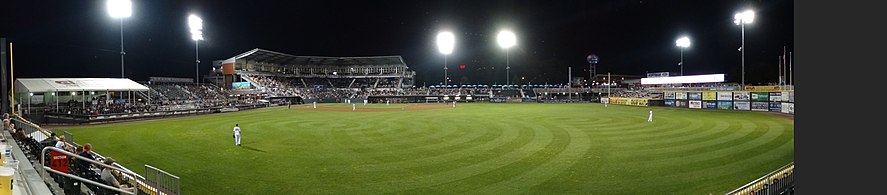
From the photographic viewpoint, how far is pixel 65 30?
151 ft

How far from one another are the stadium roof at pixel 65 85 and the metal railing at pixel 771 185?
4667 centimetres

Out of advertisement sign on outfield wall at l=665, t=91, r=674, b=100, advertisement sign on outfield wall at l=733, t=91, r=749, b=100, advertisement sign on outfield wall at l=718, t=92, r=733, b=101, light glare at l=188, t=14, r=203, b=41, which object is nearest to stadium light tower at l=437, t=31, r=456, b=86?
advertisement sign on outfield wall at l=665, t=91, r=674, b=100

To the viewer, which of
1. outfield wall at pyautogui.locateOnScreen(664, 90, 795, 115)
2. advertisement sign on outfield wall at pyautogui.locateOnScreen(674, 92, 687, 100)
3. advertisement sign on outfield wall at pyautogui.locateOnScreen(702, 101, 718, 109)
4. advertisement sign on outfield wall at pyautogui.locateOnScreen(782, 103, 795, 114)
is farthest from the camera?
advertisement sign on outfield wall at pyautogui.locateOnScreen(674, 92, 687, 100)

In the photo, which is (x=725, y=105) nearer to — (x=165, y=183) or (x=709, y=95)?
(x=709, y=95)

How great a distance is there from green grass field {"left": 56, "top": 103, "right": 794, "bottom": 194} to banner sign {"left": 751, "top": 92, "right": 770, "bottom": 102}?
18609 millimetres

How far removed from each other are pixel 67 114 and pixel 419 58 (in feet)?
246

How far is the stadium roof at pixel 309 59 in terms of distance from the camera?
73625mm

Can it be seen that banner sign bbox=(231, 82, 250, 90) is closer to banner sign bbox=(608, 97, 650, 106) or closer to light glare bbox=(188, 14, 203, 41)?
light glare bbox=(188, 14, 203, 41)

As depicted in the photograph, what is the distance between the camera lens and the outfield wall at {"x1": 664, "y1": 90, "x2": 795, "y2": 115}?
39625mm

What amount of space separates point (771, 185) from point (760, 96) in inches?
1564

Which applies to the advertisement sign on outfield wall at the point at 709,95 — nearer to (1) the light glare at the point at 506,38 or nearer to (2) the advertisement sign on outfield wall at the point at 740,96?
(2) the advertisement sign on outfield wall at the point at 740,96

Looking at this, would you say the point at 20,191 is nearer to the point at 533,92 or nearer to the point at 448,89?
the point at 448,89

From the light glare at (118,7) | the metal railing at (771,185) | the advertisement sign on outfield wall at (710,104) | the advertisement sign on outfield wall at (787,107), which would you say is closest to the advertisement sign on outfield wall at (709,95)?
the advertisement sign on outfield wall at (710,104)

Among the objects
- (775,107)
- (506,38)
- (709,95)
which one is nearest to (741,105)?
(775,107)
